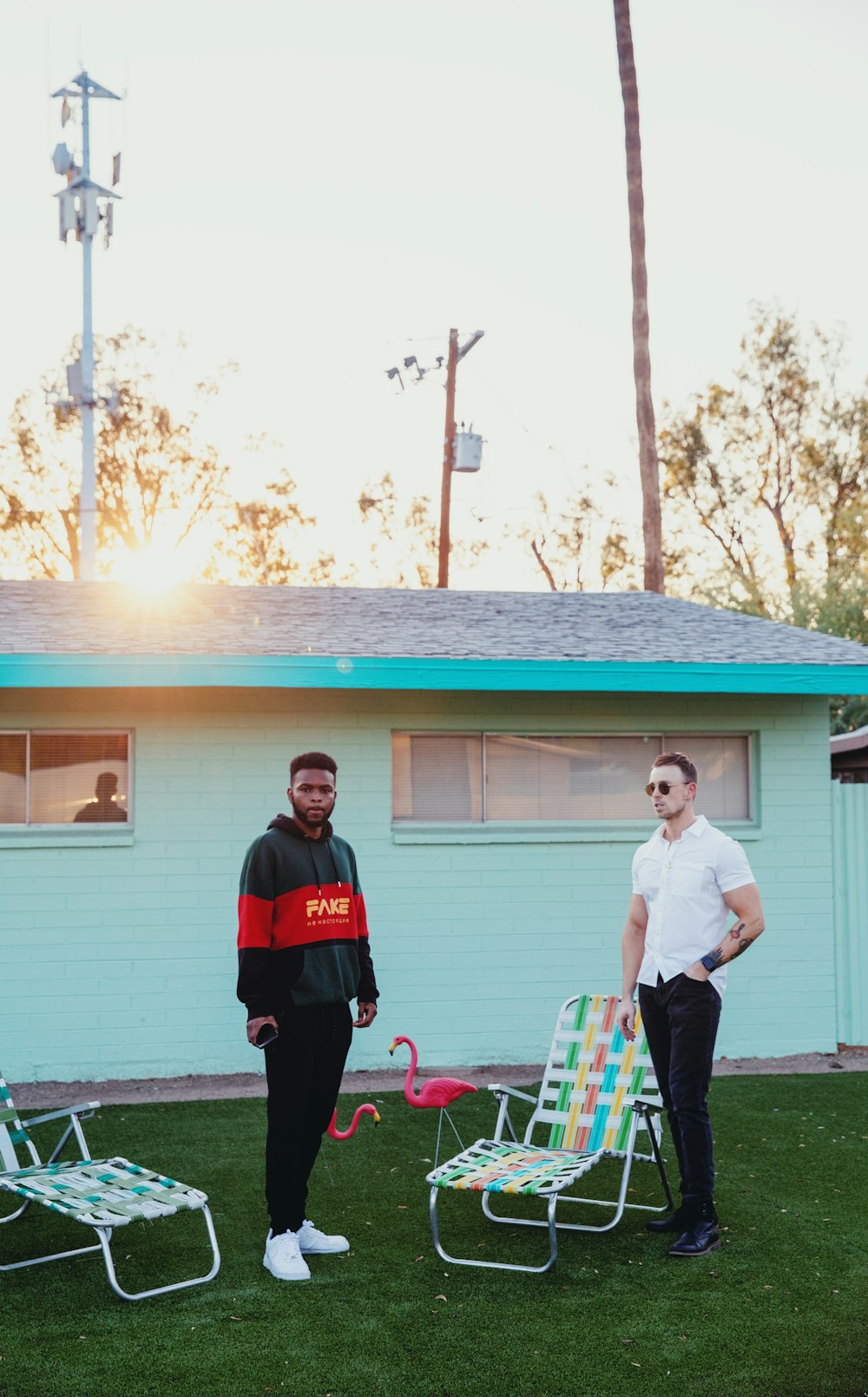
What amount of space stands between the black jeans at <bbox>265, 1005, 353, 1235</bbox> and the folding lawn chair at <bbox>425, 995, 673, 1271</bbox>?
0.49 metres

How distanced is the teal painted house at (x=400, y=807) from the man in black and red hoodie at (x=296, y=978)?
11.3 ft

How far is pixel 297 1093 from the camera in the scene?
491 centimetres

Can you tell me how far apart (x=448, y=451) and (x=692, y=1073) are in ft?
59.0

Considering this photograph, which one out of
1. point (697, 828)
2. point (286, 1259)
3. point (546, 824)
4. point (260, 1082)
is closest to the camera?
point (286, 1259)

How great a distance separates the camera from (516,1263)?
5.12 meters

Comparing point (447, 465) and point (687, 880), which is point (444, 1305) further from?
point (447, 465)

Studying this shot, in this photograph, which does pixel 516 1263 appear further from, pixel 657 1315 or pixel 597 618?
pixel 597 618

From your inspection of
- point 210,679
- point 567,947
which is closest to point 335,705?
point 210,679

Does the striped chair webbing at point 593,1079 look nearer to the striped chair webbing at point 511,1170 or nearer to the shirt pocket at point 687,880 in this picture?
the striped chair webbing at point 511,1170

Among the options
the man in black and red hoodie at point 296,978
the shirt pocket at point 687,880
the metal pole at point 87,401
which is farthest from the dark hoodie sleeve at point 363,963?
the metal pole at point 87,401

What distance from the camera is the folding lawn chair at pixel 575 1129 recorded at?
5.09m

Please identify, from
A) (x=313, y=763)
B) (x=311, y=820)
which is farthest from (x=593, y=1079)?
(x=313, y=763)

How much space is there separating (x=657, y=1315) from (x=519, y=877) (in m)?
4.71

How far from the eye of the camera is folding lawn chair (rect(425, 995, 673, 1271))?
16.7 feet
